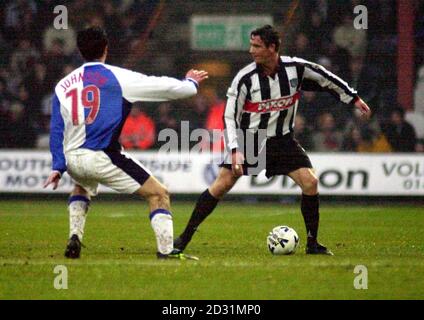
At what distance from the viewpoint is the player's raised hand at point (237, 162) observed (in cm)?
909

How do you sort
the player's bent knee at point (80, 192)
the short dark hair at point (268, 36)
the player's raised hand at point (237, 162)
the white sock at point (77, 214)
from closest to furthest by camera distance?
the white sock at point (77, 214), the player's bent knee at point (80, 192), the player's raised hand at point (237, 162), the short dark hair at point (268, 36)

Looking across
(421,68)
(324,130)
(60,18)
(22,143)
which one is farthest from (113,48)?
(421,68)

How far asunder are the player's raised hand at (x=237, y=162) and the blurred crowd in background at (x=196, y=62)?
30.0 ft

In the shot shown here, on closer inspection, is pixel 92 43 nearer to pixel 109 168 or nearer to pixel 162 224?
pixel 109 168

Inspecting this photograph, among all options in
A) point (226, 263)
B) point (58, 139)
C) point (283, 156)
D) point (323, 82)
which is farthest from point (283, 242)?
point (58, 139)

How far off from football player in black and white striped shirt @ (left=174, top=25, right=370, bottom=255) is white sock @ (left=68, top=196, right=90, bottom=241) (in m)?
1.01

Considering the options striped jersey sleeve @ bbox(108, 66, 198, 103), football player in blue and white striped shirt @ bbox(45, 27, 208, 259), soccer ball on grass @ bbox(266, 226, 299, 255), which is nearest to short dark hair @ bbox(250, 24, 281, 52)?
football player in blue and white striped shirt @ bbox(45, 27, 208, 259)

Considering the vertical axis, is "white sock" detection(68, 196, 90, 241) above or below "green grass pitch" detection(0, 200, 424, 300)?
above

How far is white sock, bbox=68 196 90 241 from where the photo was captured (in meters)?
8.71

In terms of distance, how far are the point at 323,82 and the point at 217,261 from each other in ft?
6.78

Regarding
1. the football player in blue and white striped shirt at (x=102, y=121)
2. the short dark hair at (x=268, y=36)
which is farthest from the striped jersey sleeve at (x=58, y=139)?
the short dark hair at (x=268, y=36)

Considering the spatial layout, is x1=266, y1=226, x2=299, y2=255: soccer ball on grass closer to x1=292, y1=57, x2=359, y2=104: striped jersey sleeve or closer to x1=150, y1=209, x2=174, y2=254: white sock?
x1=150, y1=209, x2=174, y2=254: white sock

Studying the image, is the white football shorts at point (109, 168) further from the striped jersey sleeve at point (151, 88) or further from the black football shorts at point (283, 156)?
the black football shorts at point (283, 156)

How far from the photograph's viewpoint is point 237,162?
9102 millimetres
